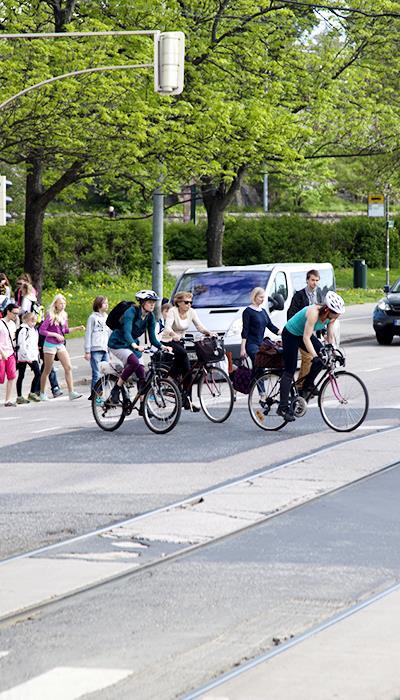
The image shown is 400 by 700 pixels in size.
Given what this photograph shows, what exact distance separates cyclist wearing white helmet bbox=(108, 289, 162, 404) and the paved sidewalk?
29.8 ft

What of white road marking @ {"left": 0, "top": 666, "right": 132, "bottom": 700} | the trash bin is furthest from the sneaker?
the trash bin

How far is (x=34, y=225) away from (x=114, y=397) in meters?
17.1

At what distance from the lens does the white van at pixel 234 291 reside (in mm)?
23359

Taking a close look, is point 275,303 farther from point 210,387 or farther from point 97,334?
point 210,387

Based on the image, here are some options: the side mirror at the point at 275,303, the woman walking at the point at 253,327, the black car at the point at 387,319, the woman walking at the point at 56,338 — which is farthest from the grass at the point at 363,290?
the woman walking at the point at 253,327

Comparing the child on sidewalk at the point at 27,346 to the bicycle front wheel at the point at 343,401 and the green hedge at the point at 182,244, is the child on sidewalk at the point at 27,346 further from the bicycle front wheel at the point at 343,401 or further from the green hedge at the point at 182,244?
the green hedge at the point at 182,244

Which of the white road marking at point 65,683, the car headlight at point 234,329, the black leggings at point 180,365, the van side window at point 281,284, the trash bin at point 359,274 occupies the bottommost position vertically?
the white road marking at point 65,683

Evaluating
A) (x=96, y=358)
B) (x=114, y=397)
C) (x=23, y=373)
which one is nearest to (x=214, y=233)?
(x=23, y=373)

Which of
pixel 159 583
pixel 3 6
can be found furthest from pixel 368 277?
pixel 159 583

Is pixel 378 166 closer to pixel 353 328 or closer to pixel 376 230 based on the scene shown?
pixel 376 230

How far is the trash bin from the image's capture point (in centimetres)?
4688

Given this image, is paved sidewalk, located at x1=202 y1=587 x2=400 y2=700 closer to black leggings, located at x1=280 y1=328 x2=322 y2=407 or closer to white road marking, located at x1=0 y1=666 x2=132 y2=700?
white road marking, located at x1=0 y1=666 x2=132 y2=700

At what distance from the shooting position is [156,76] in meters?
21.3

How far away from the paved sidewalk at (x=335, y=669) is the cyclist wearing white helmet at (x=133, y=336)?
9.09m
